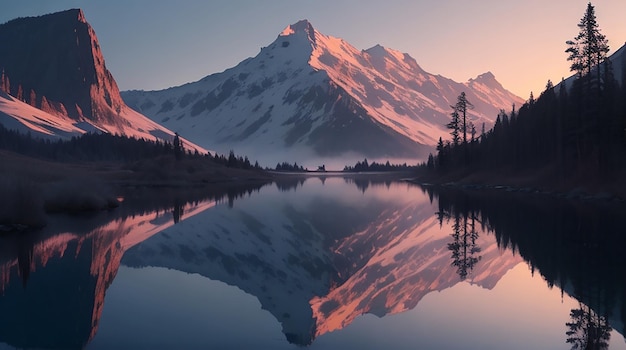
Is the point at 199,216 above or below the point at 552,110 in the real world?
below

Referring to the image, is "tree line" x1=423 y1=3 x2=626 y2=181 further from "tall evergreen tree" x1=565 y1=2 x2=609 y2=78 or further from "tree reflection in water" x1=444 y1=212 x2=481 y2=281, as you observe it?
"tree reflection in water" x1=444 y1=212 x2=481 y2=281

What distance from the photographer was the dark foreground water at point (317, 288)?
12.5m

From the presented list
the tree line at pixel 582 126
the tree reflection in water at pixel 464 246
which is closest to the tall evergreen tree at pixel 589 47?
the tree line at pixel 582 126

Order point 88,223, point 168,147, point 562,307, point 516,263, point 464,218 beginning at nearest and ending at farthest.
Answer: point 562,307 → point 516,263 → point 88,223 → point 464,218 → point 168,147

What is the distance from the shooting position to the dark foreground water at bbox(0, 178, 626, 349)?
1252cm

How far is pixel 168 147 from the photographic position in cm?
18262

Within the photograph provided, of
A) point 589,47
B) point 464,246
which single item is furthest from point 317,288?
point 589,47

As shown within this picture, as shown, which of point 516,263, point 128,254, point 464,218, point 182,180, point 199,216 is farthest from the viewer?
point 182,180

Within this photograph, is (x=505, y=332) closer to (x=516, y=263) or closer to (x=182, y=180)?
(x=516, y=263)

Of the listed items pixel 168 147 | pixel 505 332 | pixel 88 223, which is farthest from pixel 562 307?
pixel 168 147

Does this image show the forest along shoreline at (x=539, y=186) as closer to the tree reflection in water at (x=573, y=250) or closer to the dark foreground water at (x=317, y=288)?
the tree reflection in water at (x=573, y=250)

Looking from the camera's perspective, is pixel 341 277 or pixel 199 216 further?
pixel 199 216

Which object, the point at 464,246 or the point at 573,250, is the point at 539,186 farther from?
the point at 573,250

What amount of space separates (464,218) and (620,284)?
23.5m
